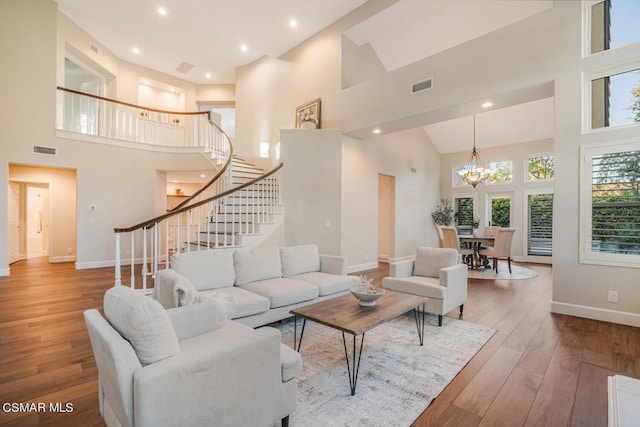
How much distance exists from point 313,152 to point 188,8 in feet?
13.4

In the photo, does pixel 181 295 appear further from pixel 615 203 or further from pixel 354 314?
pixel 615 203

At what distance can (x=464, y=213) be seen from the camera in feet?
30.7

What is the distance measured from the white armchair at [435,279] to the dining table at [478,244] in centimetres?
310

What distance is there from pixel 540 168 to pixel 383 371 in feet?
27.3

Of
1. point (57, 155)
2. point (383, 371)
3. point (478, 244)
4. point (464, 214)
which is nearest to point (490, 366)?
point (383, 371)

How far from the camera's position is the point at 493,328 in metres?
3.34

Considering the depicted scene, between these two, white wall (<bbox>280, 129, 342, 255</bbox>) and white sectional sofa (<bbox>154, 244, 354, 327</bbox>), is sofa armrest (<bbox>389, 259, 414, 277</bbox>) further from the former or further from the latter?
white wall (<bbox>280, 129, 342, 255</bbox>)

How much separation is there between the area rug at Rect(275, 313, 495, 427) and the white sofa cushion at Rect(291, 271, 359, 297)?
1.51 feet

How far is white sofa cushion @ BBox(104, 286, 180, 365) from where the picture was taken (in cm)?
139

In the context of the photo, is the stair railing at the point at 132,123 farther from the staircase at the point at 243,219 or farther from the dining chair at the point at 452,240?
the dining chair at the point at 452,240

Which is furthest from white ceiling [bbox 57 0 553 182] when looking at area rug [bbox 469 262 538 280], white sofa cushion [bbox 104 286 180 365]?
white sofa cushion [bbox 104 286 180 365]

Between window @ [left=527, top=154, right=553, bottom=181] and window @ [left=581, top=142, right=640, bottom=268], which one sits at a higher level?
window @ [left=527, top=154, right=553, bottom=181]

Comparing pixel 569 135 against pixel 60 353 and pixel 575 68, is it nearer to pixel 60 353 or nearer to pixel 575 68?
pixel 575 68

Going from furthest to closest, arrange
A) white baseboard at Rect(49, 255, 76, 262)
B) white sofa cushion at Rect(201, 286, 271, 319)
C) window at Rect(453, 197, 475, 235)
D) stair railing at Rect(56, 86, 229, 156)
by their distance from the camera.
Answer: window at Rect(453, 197, 475, 235), white baseboard at Rect(49, 255, 76, 262), stair railing at Rect(56, 86, 229, 156), white sofa cushion at Rect(201, 286, 271, 319)
